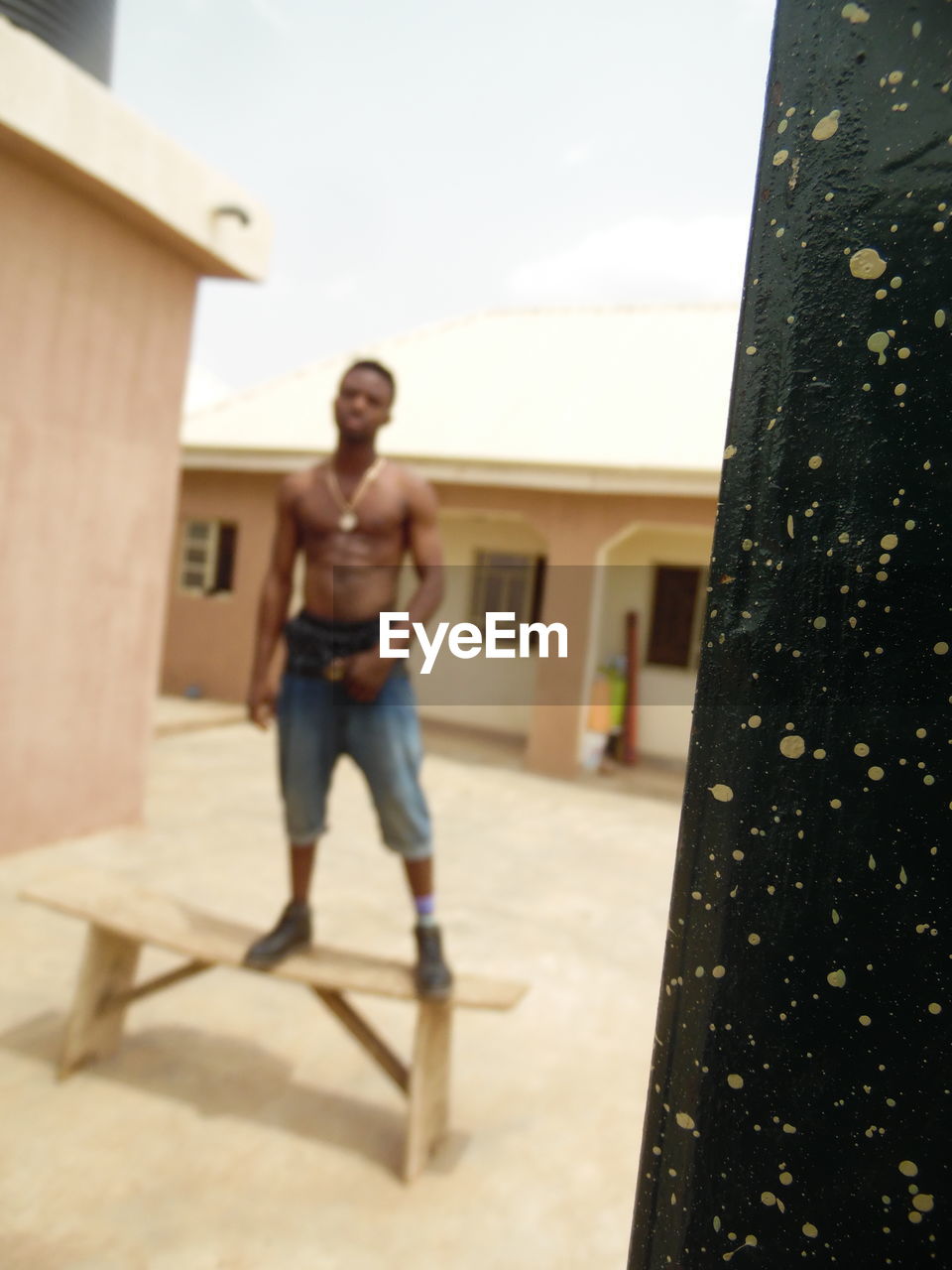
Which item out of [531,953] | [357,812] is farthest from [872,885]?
[357,812]

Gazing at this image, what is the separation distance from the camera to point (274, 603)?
314 centimetres

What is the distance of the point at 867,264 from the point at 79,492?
4922 millimetres

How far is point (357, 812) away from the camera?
6973mm

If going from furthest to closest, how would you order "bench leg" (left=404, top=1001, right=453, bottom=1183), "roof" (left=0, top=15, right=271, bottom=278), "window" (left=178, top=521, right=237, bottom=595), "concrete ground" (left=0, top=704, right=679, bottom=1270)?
1. "window" (left=178, top=521, right=237, bottom=595)
2. "roof" (left=0, top=15, right=271, bottom=278)
3. "bench leg" (left=404, top=1001, right=453, bottom=1183)
4. "concrete ground" (left=0, top=704, right=679, bottom=1270)

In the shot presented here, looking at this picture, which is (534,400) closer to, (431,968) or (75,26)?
(75,26)

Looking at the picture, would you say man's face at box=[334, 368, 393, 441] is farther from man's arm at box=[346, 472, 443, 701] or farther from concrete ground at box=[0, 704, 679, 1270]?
concrete ground at box=[0, 704, 679, 1270]

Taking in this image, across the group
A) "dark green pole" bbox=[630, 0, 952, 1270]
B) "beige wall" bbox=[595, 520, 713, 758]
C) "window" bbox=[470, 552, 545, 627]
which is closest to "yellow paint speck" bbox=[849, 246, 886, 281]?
"dark green pole" bbox=[630, 0, 952, 1270]

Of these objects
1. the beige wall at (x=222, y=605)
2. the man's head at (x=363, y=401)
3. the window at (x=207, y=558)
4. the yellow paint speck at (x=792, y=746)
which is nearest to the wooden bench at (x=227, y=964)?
the man's head at (x=363, y=401)

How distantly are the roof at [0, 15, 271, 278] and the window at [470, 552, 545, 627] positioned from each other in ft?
21.8

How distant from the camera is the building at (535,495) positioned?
30.7ft

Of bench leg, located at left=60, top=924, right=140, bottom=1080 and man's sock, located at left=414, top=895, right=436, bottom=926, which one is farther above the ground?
man's sock, located at left=414, top=895, right=436, bottom=926

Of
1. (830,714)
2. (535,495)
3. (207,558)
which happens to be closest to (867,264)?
(830,714)

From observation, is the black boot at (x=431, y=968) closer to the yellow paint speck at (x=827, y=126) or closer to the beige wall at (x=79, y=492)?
the yellow paint speck at (x=827, y=126)

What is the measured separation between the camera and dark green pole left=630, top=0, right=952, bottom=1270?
704 millimetres
